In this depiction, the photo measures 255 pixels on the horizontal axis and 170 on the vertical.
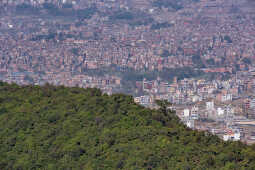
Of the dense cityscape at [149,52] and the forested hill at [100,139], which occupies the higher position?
the forested hill at [100,139]

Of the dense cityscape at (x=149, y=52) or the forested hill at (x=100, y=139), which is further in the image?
the dense cityscape at (x=149, y=52)

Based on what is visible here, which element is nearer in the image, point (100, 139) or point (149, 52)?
point (100, 139)

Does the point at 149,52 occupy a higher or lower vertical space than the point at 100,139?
lower

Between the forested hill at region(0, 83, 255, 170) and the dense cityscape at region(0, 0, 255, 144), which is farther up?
the forested hill at region(0, 83, 255, 170)

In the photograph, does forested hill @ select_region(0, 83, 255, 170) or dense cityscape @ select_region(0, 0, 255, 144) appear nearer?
forested hill @ select_region(0, 83, 255, 170)
